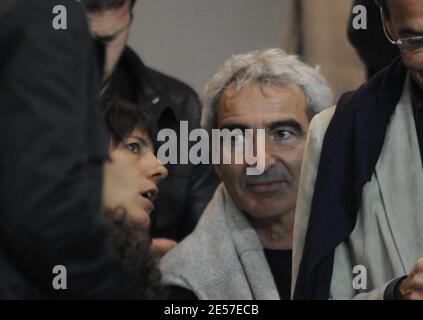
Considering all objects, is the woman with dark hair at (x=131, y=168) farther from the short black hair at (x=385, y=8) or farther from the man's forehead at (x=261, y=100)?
the short black hair at (x=385, y=8)

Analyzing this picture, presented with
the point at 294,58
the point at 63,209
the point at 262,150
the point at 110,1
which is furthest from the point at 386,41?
the point at 63,209

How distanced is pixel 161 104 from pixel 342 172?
45 centimetres

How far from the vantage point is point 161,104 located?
2252 millimetres

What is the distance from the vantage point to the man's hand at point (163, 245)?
7.18 feet

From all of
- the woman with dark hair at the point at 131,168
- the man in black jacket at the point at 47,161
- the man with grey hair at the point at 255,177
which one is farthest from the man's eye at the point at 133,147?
the man in black jacket at the point at 47,161

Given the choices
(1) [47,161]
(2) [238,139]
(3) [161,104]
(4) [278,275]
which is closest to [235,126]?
(2) [238,139]

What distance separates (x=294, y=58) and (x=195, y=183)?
277 mm

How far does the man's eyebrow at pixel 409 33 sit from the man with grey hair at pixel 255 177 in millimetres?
344

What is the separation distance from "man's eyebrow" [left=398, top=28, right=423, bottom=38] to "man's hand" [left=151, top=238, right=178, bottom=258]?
58 cm

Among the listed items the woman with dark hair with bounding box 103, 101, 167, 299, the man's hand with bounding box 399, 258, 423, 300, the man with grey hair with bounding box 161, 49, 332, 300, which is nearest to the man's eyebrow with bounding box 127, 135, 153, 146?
the woman with dark hair with bounding box 103, 101, 167, 299

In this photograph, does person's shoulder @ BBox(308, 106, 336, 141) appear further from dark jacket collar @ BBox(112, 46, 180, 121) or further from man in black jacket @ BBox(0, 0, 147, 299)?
man in black jacket @ BBox(0, 0, 147, 299)

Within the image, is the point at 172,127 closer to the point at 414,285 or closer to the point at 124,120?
the point at 124,120

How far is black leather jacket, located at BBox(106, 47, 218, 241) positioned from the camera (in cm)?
223

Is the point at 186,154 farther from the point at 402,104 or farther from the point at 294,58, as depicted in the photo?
the point at 402,104
